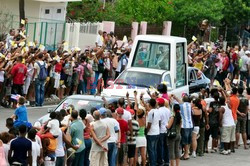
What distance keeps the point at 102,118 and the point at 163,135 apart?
295 centimetres

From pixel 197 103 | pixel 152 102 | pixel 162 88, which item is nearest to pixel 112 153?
pixel 152 102

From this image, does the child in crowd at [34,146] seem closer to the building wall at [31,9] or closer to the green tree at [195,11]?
the building wall at [31,9]

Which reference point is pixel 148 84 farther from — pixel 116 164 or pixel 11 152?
pixel 11 152

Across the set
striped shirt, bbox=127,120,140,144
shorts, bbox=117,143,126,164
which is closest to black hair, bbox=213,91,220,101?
striped shirt, bbox=127,120,140,144

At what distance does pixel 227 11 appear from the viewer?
63719 mm

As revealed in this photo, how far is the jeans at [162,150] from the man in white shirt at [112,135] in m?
2.14

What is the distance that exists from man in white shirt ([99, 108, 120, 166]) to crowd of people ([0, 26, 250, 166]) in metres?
0.02

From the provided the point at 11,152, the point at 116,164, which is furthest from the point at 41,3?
the point at 11,152

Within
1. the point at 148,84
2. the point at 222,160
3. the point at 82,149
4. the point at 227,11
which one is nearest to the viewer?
the point at 82,149

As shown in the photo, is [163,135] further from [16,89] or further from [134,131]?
[16,89]

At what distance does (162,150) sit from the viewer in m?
24.4

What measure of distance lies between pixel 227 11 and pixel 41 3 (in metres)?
18.8

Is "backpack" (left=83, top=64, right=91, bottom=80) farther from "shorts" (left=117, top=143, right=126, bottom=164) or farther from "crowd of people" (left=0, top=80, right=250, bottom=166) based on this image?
"shorts" (left=117, top=143, right=126, bottom=164)

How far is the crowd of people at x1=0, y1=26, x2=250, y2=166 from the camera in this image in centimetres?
2005
